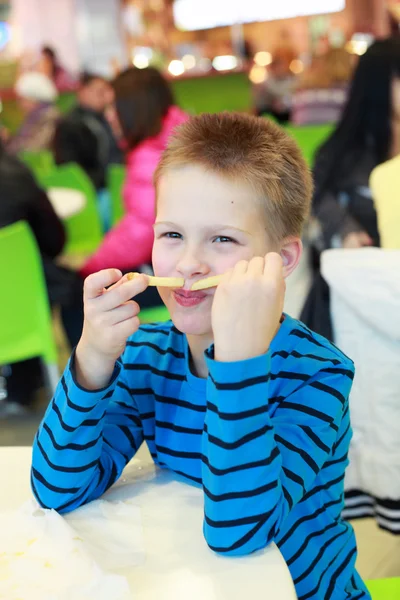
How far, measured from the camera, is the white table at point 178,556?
0.71 meters

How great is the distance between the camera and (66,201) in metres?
3.41

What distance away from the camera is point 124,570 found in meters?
0.76

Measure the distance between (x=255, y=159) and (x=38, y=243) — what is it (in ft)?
6.90

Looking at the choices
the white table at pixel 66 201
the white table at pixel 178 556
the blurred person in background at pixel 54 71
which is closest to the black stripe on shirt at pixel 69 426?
the white table at pixel 178 556

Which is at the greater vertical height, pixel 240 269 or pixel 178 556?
pixel 240 269

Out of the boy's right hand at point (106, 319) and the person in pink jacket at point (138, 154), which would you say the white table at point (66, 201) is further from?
the boy's right hand at point (106, 319)

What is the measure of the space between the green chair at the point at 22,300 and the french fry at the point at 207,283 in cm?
156

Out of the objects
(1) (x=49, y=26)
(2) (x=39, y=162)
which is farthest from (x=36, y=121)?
(1) (x=49, y=26)

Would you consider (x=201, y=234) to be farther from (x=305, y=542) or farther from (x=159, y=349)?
(x=305, y=542)

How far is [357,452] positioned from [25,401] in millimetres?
1854

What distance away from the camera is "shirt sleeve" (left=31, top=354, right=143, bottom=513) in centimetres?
86

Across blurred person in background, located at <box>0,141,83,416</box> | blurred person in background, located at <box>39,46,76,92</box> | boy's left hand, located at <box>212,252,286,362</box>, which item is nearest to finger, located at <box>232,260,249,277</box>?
boy's left hand, located at <box>212,252,286,362</box>

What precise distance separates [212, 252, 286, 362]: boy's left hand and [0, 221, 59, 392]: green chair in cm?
167

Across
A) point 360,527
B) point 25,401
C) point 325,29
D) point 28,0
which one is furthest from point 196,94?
point 360,527
